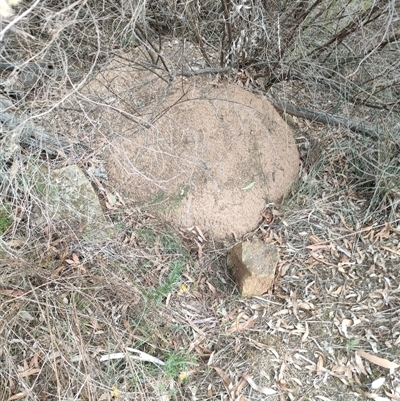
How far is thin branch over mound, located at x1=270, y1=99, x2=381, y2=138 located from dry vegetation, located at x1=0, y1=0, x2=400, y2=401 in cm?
1

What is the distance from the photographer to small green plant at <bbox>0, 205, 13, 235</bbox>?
2.79 metres

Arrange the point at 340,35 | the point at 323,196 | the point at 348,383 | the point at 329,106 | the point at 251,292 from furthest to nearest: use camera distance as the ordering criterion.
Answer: the point at 329,106 → the point at 323,196 → the point at 340,35 → the point at 251,292 → the point at 348,383

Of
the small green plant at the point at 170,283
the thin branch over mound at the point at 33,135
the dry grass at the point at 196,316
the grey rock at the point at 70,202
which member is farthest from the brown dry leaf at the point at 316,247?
the thin branch over mound at the point at 33,135

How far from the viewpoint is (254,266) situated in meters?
2.90

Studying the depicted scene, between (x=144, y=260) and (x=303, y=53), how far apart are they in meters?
1.65

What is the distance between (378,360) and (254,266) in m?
0.85

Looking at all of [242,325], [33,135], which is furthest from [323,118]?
[33,135]

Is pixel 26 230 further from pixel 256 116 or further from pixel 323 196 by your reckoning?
pixel 323 196

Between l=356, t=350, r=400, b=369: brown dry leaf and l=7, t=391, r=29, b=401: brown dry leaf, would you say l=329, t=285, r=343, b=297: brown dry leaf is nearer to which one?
l=356, t=350, r=400, b=369: brown dry leaf

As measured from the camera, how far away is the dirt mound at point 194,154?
10.6ft

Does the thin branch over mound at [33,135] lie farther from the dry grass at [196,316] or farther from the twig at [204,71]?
the twig at [204,71]

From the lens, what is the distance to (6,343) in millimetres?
2447

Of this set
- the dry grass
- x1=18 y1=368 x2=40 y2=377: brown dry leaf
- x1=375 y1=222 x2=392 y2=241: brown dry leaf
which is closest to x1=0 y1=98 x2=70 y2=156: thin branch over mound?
the dry grass

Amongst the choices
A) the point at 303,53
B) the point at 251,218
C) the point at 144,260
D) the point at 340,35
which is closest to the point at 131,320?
the point at 144,260
